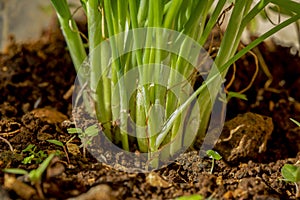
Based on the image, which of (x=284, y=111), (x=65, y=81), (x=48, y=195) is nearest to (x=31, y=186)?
(x=48, y=195)

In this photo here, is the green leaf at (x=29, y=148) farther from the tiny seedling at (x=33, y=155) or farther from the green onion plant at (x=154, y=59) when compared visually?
the green onion plant at (x=154, y=59)

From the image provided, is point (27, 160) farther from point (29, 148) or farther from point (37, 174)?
point (37, 174)

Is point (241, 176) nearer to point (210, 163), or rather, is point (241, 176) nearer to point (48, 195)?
point (210, 163)

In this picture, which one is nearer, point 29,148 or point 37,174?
point 37,174

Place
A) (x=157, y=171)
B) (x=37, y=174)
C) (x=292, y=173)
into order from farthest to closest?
(x=157, y=171) → (x=292, y=173) → (x=37, y=174)

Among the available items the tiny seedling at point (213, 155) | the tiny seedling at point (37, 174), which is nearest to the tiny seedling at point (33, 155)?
the tiny seedling at point (37, 174)

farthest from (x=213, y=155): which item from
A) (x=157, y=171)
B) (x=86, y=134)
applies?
(x=86, y=134)

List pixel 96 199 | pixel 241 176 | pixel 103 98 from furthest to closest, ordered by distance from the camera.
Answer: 1. pixel 103 98
2. pixel 241 176
3. pixel 96 199
